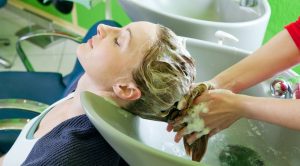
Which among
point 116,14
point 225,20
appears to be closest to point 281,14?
point 225,20

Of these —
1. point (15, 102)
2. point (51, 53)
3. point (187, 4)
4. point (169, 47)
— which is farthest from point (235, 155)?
point (51, 53)

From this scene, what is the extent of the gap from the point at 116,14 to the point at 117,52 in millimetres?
1440

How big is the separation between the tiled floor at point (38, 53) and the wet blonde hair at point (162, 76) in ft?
6.06

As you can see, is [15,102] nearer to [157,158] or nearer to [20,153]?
[20,153]

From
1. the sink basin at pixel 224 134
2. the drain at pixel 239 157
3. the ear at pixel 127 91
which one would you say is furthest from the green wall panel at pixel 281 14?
the ear at pixel 127 91

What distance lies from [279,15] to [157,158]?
3.01 ft

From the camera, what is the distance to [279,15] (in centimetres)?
132

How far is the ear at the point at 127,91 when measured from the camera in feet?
2.85

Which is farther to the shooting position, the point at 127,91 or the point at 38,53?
the point at 38,53

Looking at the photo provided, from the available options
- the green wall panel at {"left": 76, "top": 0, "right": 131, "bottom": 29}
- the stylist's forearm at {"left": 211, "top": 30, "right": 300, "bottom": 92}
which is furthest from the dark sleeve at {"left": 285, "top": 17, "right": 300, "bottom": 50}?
the green wall panel at {"left": 76, "top": 0, "right": 131, "bottom": 29}

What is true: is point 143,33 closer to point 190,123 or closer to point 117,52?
point 117,52

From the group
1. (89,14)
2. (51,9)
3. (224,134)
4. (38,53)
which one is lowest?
(38,53)

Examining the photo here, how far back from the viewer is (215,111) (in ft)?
2.90

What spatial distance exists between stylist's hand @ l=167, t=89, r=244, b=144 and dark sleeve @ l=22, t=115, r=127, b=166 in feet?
0.63
